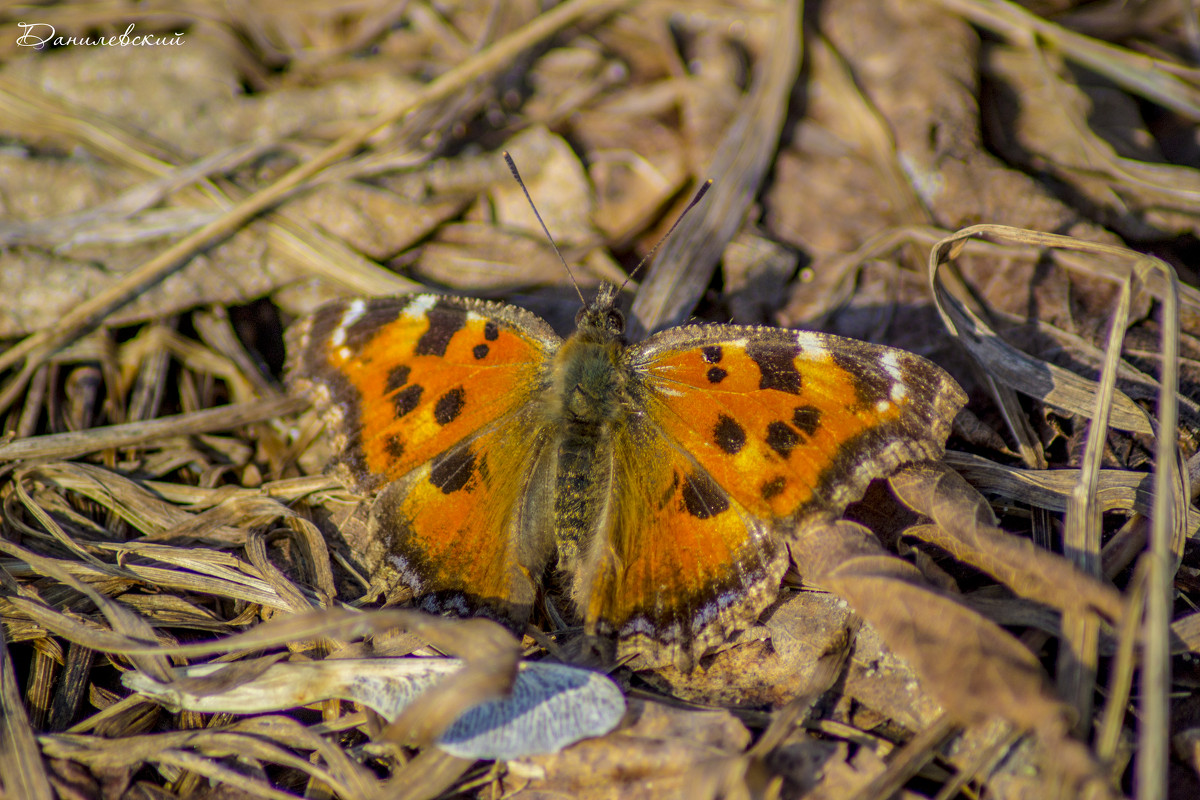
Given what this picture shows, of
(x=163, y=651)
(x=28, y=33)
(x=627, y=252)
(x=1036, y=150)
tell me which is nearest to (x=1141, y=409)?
(x=1036, y=150)

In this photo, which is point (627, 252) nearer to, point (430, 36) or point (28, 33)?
point (430, 36)

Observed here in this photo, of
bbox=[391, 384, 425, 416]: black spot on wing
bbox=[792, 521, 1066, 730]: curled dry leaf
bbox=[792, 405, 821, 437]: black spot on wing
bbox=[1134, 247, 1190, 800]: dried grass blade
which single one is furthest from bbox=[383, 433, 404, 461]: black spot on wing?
bbox=[1134, 247, 1190, 800]: dried grass blade

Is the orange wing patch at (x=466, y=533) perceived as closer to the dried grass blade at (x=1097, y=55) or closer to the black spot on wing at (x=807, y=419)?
the black spot on wing at (x=807, y=419)

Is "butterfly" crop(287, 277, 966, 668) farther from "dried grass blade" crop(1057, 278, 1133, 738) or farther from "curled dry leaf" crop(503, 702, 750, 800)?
"dried grass blade" crop(1057, 278, 1133, 738)

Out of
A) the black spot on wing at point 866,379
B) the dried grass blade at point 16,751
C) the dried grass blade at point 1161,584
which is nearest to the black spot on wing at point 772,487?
the black spot on wing at point 866,379

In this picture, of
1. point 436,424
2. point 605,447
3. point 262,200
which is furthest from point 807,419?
point 262,200

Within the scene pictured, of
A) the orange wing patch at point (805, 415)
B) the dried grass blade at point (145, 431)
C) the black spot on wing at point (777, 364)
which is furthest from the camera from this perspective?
the dried grass blade at point (145, 431)
